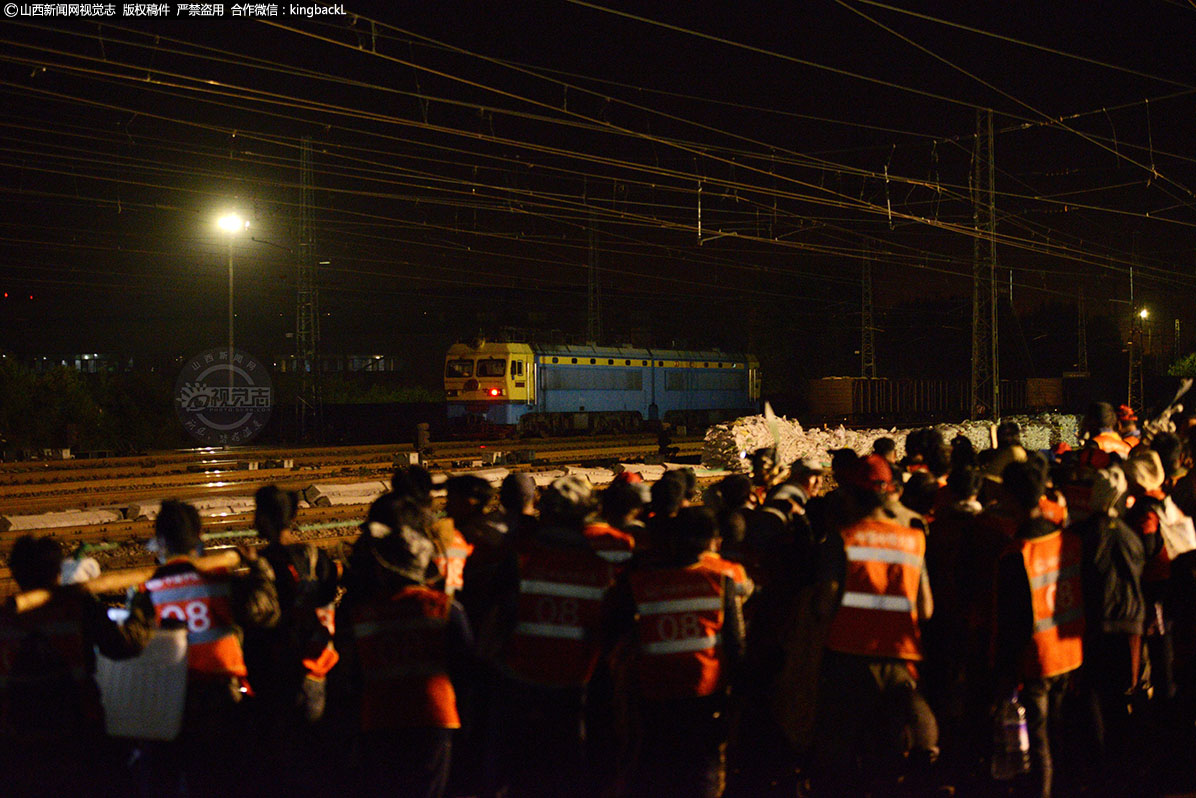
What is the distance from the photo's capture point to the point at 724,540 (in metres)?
5.20

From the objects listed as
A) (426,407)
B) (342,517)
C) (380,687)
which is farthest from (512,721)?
(426,407)

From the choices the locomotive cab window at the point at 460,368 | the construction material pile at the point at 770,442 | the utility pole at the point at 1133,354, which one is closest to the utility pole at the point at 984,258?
the construction material pile at the point at 770,442

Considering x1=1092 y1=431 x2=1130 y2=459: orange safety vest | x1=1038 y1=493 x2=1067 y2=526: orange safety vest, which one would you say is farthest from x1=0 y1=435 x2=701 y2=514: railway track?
x1=1038 y1=493 x2=1067 y2=526: orange safety vest

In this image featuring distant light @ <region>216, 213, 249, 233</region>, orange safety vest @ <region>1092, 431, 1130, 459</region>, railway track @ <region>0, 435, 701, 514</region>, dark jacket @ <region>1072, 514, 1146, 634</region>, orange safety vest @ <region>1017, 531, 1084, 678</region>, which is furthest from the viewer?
distant light @ <region>216, 213, 249, 233</region>

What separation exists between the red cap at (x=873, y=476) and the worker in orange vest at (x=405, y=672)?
6.34 ft

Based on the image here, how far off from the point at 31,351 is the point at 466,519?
54.9 metres

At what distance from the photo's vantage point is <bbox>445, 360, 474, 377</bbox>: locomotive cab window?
106 ft

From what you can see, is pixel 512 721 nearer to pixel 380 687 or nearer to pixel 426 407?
pixel 380 687

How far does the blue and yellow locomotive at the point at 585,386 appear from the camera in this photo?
3177 cm

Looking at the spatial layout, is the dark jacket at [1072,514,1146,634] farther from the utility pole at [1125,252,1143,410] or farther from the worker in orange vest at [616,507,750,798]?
the utility pole at [1125,252,1143,410]

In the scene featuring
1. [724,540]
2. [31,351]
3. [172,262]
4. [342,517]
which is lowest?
[342,517]

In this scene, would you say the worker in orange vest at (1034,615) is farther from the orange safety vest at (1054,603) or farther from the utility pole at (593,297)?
the utility pole at (593,297)

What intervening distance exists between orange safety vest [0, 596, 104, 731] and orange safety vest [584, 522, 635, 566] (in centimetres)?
218

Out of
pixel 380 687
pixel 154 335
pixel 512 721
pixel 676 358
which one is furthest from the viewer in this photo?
pixel 154 335
